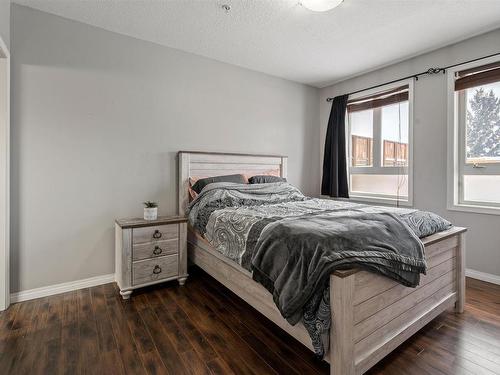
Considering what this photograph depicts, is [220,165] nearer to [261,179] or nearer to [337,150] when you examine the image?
[261,179]

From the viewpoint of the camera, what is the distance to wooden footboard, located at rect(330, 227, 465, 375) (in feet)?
4.03

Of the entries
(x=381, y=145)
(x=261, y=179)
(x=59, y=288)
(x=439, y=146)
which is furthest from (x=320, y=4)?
(x=59, y=288)

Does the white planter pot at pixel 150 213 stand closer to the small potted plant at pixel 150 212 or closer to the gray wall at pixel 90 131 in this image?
the small potted plant at pixel 150 212

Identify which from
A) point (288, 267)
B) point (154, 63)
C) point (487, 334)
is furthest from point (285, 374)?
point (154, 63)

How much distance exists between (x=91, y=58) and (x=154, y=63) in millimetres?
591

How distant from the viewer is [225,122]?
3318 millimetres

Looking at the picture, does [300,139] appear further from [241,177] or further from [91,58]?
[91,58]

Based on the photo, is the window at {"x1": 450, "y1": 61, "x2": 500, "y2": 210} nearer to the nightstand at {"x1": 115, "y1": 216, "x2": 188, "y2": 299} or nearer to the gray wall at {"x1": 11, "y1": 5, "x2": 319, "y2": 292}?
the gray wall at {"x1": 11, "y1": 5, "x2": 319, "y2": 292}

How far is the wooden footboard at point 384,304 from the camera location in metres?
1.23

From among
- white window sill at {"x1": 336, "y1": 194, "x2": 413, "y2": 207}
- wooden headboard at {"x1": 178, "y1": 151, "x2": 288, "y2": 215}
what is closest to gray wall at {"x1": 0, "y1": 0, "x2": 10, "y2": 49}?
wooden headboard at {"x1": 178, "y1": 151, "x2": 288, "y2": 215}

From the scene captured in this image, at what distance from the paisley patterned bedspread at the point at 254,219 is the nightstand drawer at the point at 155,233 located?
7.8 inches

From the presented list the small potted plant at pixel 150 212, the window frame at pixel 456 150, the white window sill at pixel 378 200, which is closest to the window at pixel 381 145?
the white window sill at pixel 378 200

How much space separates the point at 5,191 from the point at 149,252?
3.89 ft

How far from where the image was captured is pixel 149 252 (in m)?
2.36
